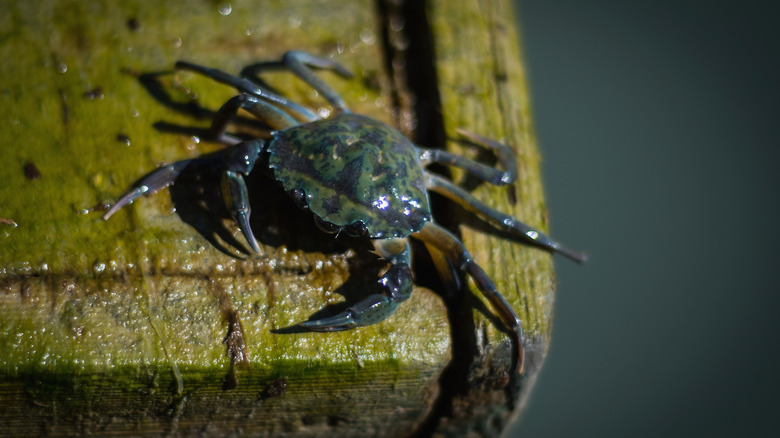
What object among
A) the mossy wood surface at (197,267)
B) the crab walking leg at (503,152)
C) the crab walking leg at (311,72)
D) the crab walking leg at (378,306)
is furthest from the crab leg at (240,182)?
the crab walking leg at (503,152)

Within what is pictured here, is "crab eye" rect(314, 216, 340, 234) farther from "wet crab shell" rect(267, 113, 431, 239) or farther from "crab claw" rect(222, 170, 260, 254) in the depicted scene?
"crab claw" rect(222, 170, 260, 254)

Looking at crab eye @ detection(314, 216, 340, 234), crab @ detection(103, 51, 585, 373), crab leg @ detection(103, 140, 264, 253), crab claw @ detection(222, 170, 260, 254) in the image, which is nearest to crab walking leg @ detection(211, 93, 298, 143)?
crab @ detection(103, 51, 585, 373)

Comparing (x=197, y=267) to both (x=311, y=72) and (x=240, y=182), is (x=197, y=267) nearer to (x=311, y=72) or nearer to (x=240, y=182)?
(x=240, y=182)

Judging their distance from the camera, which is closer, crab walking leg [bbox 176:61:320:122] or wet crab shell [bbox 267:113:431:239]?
wet crab shell [bbox 267:113:431:239]

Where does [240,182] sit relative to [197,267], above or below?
above

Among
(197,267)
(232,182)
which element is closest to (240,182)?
(232,182)

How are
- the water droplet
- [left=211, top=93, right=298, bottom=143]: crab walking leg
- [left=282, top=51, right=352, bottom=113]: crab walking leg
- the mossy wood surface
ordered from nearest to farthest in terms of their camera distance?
1. the mossy wood surface
2. [left=211, top=93, right=298, bottom=143]: crab walking leg
3. [left=282, top=51, right=352, bottom=113]: crab walking leg
4. the water droplet

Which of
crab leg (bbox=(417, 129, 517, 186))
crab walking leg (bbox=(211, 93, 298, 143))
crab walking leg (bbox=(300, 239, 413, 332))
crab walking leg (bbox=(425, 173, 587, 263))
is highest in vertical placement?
crab walking leg (bbox=(211, 93, 298, 143))

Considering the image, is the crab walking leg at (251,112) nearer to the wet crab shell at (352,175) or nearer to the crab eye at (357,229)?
the wet crab shell at (352,175)
